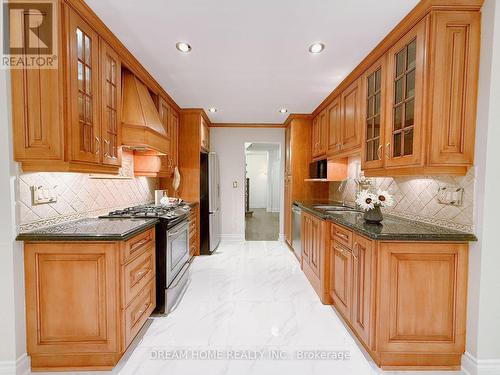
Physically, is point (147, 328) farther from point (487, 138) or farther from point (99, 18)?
point (487, 138)

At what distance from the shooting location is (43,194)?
176 centimetres

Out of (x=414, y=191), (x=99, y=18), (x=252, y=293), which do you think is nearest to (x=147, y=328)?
(x=252, y=293)

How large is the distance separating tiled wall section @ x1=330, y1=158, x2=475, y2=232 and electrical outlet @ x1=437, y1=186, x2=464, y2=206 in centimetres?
2

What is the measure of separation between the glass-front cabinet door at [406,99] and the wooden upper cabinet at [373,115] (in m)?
0.08

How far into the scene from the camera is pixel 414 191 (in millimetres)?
2219

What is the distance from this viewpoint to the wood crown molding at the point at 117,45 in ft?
5.43

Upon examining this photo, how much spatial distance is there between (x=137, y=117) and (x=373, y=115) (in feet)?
7.66

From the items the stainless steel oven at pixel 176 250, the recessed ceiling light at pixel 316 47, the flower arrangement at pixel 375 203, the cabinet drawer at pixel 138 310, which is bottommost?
the cabinet drawer at pixel 138 310

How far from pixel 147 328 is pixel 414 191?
2.73 meters

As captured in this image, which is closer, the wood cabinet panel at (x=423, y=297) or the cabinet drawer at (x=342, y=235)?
the wood cabinet panel at (x=423, y=297)

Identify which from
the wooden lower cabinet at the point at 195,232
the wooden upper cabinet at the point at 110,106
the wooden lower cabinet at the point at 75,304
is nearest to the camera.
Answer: the wooden lower cabinet at the point at 75,304

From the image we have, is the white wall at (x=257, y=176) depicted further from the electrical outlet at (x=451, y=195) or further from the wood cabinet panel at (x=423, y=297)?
the wood cabinet panel at (x=423, y=297)

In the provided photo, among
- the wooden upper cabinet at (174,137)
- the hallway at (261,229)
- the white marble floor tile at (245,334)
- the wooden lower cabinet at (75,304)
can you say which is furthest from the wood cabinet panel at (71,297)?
the hallway at (261,229)

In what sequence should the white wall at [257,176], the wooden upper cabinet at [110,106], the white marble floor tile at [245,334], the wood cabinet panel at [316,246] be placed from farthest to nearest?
the white wall at [257,176] < the wood cabinet panel at [316,246] < the wooden upper cabinet at [110,106] < the white marble floor tile at [245,334]
